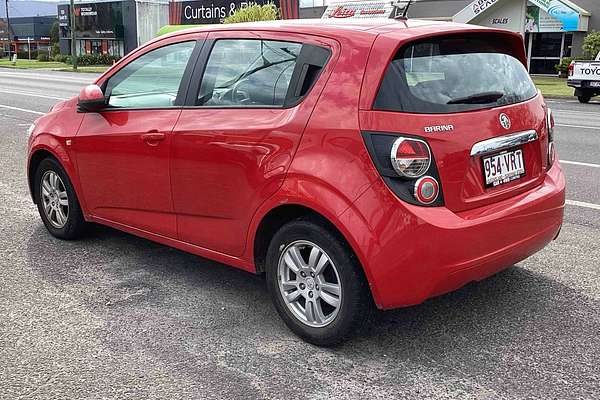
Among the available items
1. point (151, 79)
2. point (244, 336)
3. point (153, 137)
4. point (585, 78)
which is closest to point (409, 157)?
point (244, 336)

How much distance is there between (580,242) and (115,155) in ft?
12.0

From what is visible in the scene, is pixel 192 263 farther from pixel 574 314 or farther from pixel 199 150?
pixel 574 314

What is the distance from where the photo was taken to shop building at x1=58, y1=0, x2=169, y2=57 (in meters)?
63.8

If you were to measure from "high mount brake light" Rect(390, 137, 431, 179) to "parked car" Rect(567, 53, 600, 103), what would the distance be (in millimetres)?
19272

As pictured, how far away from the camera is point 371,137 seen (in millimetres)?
3293

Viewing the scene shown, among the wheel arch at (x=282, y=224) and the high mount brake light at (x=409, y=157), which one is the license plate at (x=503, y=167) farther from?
the wheel arch at (x=282, y=224)

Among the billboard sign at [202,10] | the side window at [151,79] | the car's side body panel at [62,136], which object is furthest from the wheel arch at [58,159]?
the billboard sign at [202,10]

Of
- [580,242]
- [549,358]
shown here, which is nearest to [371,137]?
[549,358]

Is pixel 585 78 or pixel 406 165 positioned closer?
pixel 406 165

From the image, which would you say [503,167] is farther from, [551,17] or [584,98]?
[551,17]

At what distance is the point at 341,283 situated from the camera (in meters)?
3.42

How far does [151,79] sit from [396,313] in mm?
2296

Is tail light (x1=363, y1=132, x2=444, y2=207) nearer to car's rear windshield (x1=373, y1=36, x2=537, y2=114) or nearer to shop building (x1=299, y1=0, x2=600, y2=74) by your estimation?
car's rear windshield (x1=373, y1=36, x2=537, y2=114)

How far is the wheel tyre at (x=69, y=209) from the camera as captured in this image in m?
5.21
